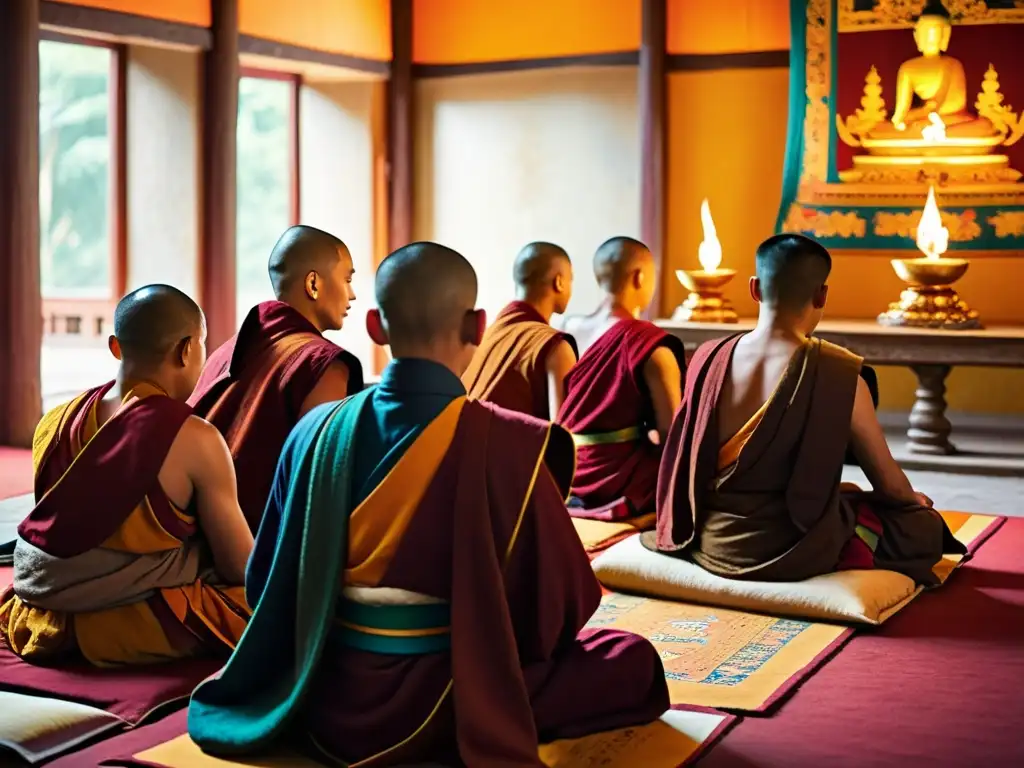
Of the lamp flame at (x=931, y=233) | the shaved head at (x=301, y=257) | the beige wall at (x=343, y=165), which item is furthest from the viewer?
the beige wall at (x=343, y=165)

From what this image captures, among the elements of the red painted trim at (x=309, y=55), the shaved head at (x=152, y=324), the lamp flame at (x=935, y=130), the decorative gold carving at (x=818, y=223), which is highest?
the red painted trim at (x=309, y=55)

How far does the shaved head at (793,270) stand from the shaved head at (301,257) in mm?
1201

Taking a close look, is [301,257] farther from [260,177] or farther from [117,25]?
[260,177]

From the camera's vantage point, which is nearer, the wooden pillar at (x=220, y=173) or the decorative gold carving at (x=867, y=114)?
the wooden pillar at (x=220, y=173)

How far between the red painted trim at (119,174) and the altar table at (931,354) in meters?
3.86

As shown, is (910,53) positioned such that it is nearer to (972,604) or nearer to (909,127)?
(909,127)

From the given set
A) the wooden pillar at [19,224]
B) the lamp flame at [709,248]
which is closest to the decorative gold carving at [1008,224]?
the lamp flame at [709,248]

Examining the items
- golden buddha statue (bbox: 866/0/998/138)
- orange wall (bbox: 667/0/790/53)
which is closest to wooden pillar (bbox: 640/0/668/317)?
orange wall (bbox: 667/0/790/53)

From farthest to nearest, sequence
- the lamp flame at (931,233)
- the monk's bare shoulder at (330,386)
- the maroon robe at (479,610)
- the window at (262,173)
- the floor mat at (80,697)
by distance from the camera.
→ the window at (262,173), the lamp flame at (931,233), the monk's bare shoulder at (330,386), the floor mat at (80,697), the maroon robe at (479,610)

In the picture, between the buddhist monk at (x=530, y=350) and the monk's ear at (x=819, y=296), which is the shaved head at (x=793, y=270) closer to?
the monk's ear at (x=819, y=296)

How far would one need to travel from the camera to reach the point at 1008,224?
786 cm

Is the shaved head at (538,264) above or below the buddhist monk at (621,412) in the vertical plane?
above

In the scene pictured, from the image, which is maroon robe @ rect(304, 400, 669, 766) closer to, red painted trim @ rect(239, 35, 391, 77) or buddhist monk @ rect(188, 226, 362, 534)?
buddhist monk @ rect(188, 226, 362, 534)

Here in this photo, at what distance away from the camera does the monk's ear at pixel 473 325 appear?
2678 mm
